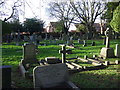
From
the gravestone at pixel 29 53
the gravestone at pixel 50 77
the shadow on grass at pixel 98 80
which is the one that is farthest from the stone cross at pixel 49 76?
the gravestone at pixel 29 53

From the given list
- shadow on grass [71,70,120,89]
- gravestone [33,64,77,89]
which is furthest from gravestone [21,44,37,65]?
gravestone [33,64,77,89]

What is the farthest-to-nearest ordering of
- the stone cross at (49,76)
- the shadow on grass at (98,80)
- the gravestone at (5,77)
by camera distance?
the shadow on grass at (98,80)
the gravestone at (5,77)
the stone cross at (49,76)

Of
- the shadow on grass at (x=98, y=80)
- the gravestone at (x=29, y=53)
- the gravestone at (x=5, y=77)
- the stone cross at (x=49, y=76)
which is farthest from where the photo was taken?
the gravestone at (x=29, y=53)

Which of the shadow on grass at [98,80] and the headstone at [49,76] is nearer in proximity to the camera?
the headstone at [49,76]

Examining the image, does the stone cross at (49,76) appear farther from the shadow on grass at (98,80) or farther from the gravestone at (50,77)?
the shadow on grass at (98,80)

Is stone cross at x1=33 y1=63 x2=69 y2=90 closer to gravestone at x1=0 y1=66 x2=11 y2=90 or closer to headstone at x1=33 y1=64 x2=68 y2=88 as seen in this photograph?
headstone at x1=33 y1=64 x2=68 y2=88

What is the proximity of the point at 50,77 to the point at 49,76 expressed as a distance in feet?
0.16

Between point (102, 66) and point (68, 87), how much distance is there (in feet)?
11.8

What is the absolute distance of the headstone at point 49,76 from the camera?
4.20m

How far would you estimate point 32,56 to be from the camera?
9031 mm

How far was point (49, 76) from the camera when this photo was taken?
4.34m

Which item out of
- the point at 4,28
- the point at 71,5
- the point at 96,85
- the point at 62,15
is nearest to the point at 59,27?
the point at 62,15

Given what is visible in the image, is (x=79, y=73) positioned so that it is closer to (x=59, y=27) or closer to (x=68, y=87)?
(x=68, y=87)

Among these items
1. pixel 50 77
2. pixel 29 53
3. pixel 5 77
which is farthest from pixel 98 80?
pixel 29 53
